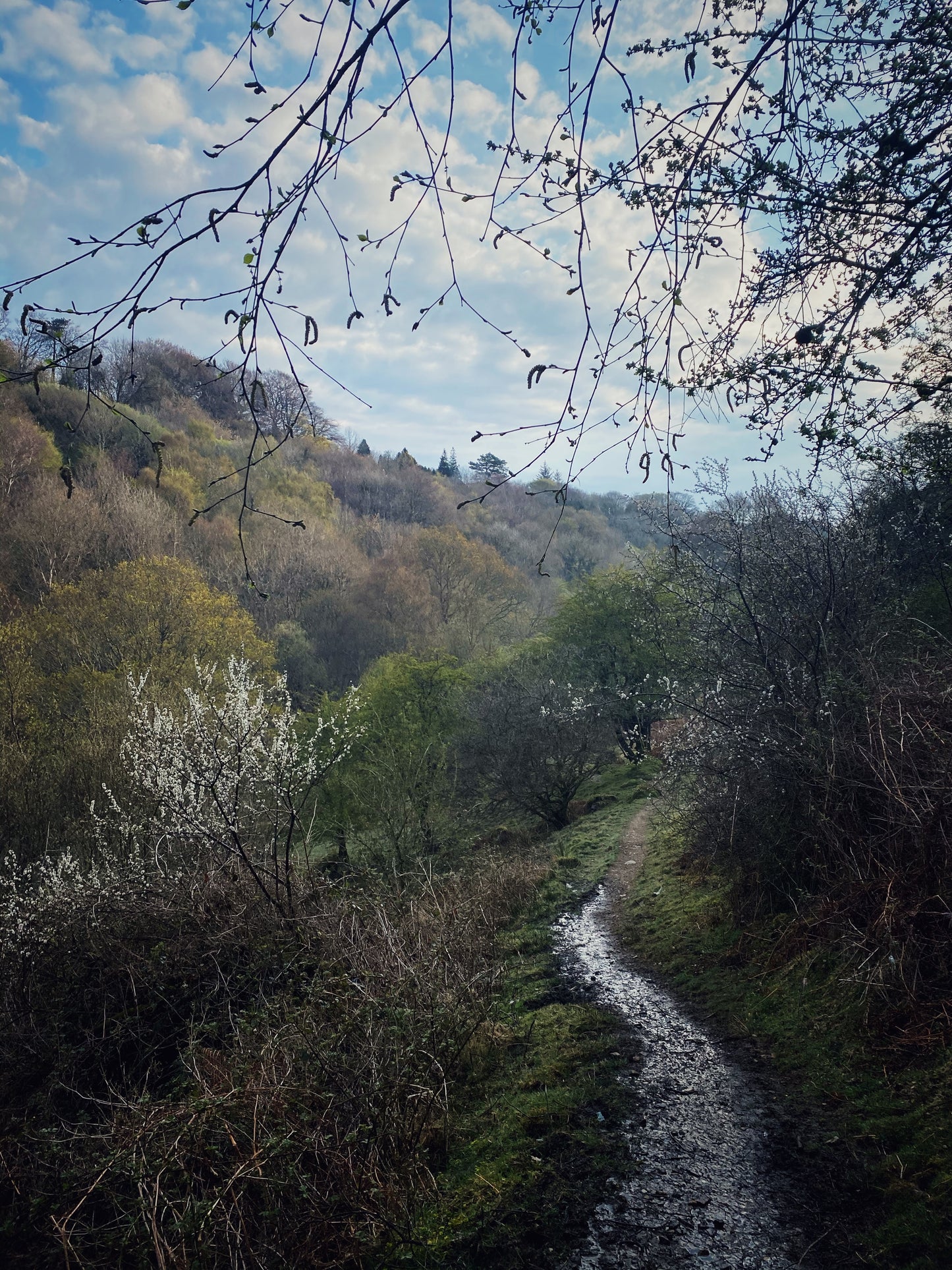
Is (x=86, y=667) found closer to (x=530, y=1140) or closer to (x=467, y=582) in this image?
(x=530, y=1140)

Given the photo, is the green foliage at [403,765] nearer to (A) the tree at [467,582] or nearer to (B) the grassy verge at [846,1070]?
(B) the grassy verge at [846,1070]

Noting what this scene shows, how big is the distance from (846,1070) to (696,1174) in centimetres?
151

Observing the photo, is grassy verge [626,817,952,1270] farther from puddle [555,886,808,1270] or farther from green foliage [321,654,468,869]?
green foliage [321,654,468,869]

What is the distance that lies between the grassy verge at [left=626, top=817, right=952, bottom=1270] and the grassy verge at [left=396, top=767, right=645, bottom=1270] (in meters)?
1.27

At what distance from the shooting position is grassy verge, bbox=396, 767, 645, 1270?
3771mm

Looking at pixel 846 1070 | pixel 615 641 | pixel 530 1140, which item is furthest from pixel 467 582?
pixel 530 1140

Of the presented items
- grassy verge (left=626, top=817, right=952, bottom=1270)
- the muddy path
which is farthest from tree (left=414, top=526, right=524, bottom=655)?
the muddy path

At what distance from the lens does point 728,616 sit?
9078 mm

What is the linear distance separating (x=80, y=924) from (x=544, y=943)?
20.0 ft

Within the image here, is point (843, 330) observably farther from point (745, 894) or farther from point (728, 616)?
point (745, 894)

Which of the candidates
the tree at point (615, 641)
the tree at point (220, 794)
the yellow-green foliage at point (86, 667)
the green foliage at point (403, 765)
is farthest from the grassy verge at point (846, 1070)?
the tree at point (615, 641)

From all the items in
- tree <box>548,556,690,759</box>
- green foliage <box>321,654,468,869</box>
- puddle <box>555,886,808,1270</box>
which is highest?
tree <box>548,556,690,759</box>

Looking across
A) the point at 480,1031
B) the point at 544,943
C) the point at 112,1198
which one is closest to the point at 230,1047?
the point at 112,1198

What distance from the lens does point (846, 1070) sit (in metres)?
4.93
